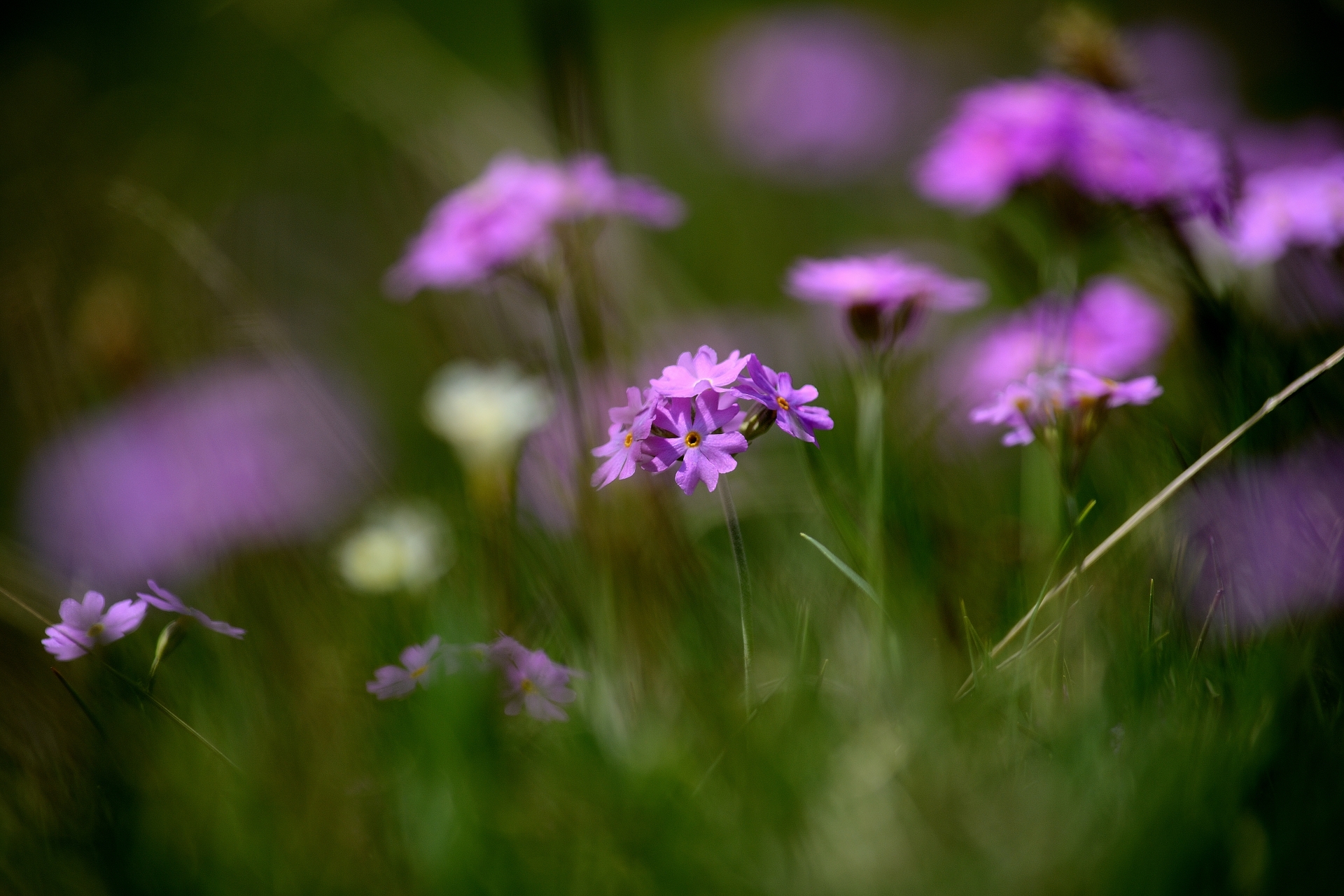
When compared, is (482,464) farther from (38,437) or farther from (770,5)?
(770,5)

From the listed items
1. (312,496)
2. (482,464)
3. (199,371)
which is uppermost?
(312,496)

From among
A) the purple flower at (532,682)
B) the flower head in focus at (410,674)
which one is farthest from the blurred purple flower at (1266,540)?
the flower head in focus at (410,674)

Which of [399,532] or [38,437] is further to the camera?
[38,437]

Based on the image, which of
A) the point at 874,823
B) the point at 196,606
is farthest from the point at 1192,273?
the point at 196,606

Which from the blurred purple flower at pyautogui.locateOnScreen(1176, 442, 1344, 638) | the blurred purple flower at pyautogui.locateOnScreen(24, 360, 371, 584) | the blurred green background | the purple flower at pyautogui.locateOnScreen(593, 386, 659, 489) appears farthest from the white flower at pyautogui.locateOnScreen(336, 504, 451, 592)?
the blurred purple flower at pyautogui.locateOnScreen(1176, 442, 1344, 638)

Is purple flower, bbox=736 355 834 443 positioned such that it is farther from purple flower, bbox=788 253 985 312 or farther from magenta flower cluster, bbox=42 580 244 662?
magenta flower cluster, bbox=42 580 244 662

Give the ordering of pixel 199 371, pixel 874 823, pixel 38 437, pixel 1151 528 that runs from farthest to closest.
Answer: pixel 199 371 < pixel 38 437 < pixel 1151 528 < pixel 874 823

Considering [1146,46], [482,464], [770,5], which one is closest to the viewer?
[482,464]
